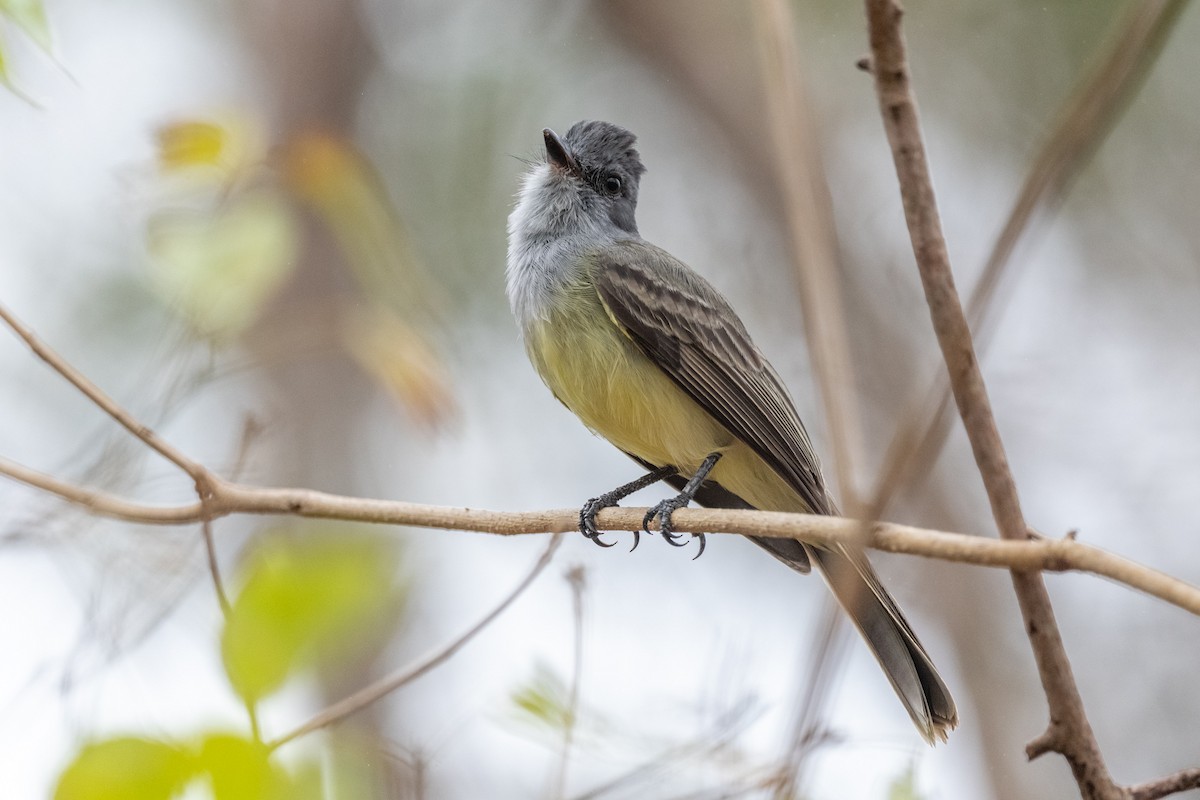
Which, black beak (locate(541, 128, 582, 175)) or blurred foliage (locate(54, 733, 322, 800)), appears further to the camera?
black beak (locate(541, 128, 582, 175))

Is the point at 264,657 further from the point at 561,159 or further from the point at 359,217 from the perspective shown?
the point at 561,159

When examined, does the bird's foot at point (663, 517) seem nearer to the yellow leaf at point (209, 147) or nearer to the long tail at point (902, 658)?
the long tail at point (902, 658)

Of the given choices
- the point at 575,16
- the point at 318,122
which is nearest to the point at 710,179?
the point at 575,16

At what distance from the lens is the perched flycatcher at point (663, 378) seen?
3.69m

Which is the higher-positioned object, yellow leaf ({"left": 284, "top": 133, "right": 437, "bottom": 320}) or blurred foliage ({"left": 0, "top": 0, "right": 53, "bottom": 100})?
yellow leaf ({"left": 284, "top": 133, "right": 437, "bottom": 320})

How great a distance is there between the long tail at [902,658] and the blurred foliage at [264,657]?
74.3 inches

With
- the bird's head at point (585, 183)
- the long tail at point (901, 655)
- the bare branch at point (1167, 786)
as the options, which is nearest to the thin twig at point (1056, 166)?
the bare branch at point (1167, 786)

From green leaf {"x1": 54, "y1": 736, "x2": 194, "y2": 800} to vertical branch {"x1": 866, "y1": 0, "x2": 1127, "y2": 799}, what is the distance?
3.03 feet

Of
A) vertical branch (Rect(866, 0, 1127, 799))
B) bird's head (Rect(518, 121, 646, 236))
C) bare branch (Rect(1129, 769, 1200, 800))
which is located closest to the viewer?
vertical branch (Rect(866, 0, 1127, 799))

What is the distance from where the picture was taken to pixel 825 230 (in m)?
1.08

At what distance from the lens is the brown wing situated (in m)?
3.67

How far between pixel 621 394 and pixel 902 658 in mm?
1158

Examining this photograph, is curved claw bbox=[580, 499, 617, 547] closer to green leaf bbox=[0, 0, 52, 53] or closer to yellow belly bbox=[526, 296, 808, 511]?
yellow belly bbox=[526, 296, 808, 511]

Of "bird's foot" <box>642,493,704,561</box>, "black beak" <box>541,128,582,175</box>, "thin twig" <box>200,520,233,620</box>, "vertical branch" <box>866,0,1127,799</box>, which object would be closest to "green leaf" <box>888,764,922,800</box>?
"vertical branch" <box>866,0,1127,799</box>
